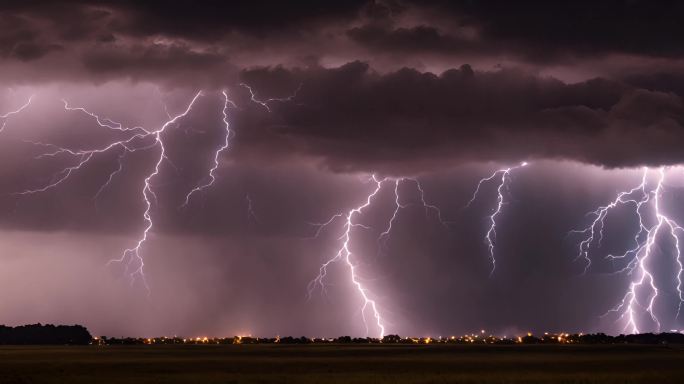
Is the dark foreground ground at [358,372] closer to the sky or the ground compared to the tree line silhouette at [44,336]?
closer to the ground

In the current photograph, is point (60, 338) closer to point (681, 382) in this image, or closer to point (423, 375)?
point (423, 375)

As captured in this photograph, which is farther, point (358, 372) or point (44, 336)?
point (44, 336)

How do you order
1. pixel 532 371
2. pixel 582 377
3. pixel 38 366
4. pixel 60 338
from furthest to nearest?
1. pixel 60 338
2. pixel 38 366
3. pixel 532 371
4. pixel 582 377

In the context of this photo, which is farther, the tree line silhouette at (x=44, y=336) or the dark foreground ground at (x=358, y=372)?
the tree line silhouette at (x=44, y=336)

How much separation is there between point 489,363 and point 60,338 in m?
89.4

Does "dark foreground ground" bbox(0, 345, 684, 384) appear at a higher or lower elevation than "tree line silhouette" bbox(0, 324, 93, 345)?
lower

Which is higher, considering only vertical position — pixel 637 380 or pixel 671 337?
→ pixel 671 337

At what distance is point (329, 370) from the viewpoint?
45.5 m

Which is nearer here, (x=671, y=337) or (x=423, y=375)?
(x=423, y=375)

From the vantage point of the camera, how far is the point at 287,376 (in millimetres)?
40688

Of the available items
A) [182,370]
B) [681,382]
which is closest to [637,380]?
[681,382]

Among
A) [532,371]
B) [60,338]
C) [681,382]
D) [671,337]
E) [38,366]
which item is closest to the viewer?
[681,382]

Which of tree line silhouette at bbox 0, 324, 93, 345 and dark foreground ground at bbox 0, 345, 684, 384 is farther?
tree line silhouette at bbox 0, 324, 93, 345

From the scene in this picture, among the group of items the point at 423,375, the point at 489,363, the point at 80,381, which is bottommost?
the point at 80,381
